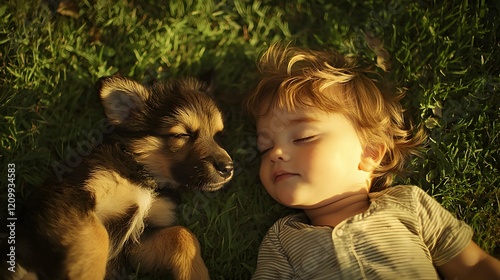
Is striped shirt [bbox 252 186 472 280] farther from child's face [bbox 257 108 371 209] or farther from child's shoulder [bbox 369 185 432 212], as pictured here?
child's face [bbox 257 108 371 209]

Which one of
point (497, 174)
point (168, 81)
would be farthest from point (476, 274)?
point (168, 81)

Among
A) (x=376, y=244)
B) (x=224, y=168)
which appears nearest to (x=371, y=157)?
(x=376, y=244)

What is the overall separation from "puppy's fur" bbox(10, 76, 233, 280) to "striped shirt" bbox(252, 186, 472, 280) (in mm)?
643

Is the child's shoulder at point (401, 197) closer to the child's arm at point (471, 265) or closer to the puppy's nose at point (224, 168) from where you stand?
the child's arm at point (471, 265)

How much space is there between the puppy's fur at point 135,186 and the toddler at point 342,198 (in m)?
0.52

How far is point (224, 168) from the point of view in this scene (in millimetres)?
3555

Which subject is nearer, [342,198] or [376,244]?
[376,244]

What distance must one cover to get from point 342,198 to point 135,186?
1.57 m

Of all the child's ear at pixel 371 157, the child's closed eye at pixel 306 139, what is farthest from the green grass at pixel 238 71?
the child's closed eye at pixel 306 139

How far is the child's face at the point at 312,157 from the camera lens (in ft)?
11.0

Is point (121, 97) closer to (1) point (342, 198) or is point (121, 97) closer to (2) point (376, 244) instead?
(1) point (342, 198)

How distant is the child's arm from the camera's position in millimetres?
3309

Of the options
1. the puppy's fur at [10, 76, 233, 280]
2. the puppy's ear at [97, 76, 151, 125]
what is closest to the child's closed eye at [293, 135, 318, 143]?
the puppy's fur at [10, 76, 233, 280]

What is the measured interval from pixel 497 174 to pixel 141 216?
121 inches
